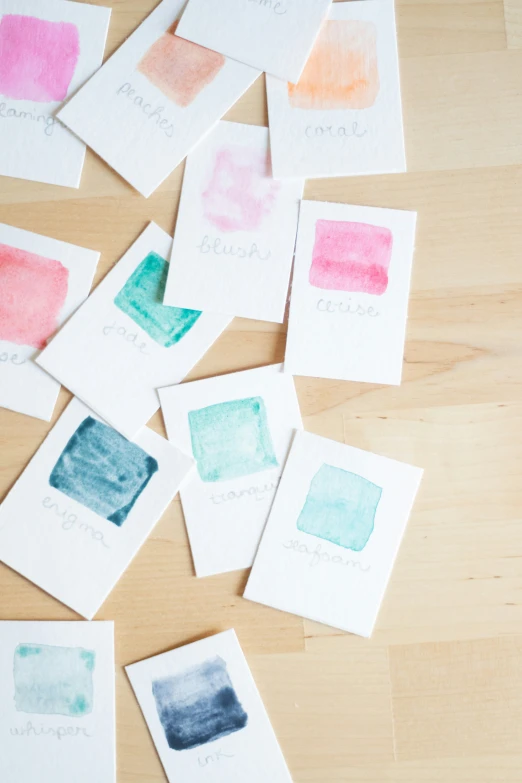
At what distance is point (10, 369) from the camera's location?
2.45 ft

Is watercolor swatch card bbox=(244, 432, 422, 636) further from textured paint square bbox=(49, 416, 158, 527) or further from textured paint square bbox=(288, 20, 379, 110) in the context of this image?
textured paint square bbox=(288, 20, 379, 110)

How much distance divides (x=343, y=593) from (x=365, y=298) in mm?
268

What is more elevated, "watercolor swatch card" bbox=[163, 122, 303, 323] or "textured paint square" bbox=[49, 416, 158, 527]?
"watercolor swatch card" bbox=[163, 122, 303, 323]

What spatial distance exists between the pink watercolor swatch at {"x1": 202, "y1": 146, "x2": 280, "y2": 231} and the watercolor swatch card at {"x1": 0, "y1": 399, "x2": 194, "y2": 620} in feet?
0.68

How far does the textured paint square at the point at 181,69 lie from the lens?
0.73m

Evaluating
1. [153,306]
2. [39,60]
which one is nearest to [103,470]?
[153,306]

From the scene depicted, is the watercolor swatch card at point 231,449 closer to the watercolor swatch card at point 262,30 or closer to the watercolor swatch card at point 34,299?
the watercolor swatch card at point 34,299

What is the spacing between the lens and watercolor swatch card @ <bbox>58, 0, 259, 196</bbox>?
2.39 ft

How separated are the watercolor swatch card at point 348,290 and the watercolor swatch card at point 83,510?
0.17 meters

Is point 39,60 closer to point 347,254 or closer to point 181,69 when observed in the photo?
point 181,69

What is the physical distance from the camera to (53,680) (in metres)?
0.75

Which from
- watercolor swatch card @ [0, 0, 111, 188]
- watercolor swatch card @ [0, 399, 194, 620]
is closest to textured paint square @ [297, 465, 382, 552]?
watercolor swatch card @ [0, 399, 194, 620]

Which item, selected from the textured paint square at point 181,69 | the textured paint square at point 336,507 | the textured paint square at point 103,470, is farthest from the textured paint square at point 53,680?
the textured paint square at point 181,69

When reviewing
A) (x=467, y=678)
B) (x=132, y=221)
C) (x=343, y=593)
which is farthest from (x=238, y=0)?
(x=467, y=678)
